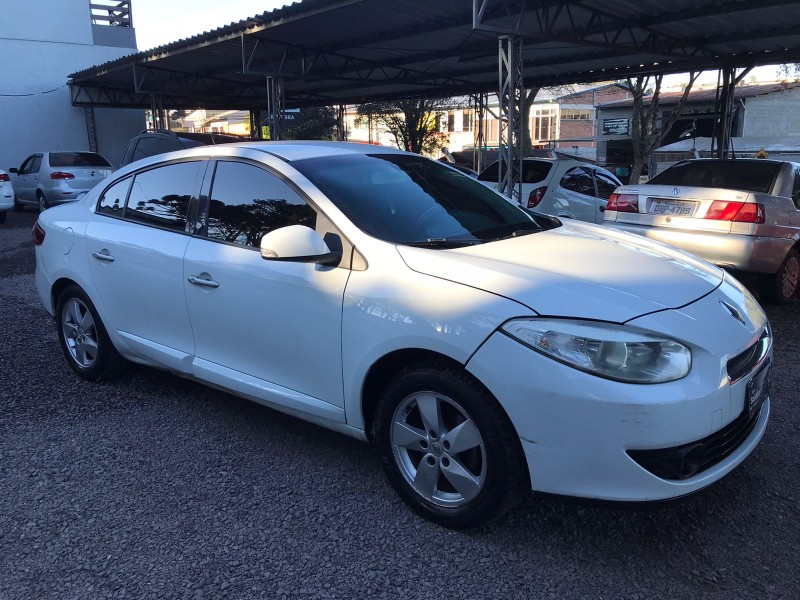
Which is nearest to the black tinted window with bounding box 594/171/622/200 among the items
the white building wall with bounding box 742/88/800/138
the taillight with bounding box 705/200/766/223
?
the taillight with bounding box 705/200/766/223

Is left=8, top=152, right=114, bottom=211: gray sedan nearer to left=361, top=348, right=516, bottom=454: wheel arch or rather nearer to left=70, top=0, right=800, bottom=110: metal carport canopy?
left=70, top=0, right=800, bottom=110: metal carport canopy

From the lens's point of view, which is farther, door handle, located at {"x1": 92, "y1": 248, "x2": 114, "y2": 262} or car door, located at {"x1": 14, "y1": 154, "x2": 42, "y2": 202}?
car door, located at {"x1": 14, "y1": 154, "x2": 42, "y2": 202}

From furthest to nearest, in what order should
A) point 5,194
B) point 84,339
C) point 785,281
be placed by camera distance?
point 5,194
point 785,281
point 84,339

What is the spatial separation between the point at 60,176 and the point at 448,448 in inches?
606

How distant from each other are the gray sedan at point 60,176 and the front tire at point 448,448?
14655 mm

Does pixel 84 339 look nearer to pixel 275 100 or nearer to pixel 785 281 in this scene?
pixel 785 281

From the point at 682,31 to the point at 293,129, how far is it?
26.3 m

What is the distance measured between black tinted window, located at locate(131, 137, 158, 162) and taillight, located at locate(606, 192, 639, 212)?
8913 mm

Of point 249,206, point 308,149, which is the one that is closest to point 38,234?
point 249,206

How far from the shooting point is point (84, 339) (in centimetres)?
444

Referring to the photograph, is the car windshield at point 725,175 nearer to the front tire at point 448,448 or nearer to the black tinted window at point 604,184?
the black tinted window at point 604,184

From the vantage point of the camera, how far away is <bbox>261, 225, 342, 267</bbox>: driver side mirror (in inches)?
114

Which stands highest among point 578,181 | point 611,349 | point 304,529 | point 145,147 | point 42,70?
point 42,70

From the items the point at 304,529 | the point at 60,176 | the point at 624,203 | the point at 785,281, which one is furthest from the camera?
the point at 60,176
